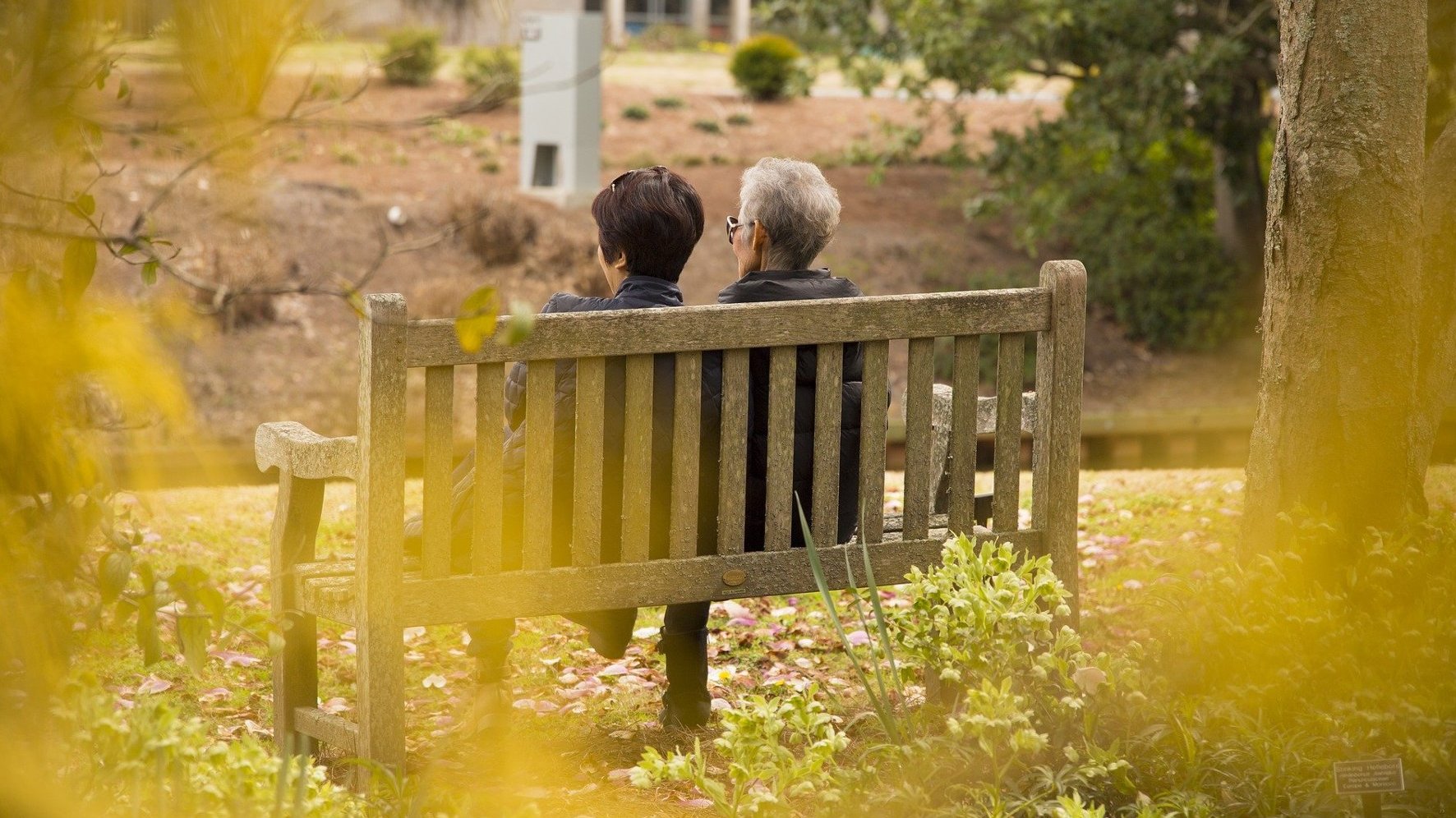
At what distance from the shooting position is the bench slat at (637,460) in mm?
3158

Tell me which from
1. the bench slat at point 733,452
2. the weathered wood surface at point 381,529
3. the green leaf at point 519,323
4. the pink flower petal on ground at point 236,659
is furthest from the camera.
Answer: the pink flower petal on ground at point 236,659

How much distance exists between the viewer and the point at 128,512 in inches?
91.2

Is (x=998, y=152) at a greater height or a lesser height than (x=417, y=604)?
greater

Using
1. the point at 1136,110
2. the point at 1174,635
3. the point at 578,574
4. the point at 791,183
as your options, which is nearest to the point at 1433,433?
the point at 1174,635

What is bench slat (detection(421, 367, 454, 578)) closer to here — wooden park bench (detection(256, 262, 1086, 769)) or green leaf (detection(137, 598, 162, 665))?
wooden park bench (detection(256, 262, 1086, 769))

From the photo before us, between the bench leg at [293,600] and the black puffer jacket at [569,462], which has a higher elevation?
the black puffer jacket at [569,462]

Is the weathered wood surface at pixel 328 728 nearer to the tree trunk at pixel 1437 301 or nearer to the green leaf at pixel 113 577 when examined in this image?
the green leaf at pixel 113 577

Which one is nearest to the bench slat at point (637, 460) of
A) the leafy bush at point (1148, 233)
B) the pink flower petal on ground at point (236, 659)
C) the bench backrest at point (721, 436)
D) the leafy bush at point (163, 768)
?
the bench backrest at point (721, 436)

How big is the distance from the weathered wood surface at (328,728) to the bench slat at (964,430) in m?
1.44

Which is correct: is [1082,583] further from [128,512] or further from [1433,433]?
[128,512]

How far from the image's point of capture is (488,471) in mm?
3088

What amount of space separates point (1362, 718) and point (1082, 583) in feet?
6.39

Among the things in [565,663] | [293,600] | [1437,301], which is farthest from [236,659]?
[1437,301]

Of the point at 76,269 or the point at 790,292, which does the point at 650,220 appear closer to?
the point at 790,292
